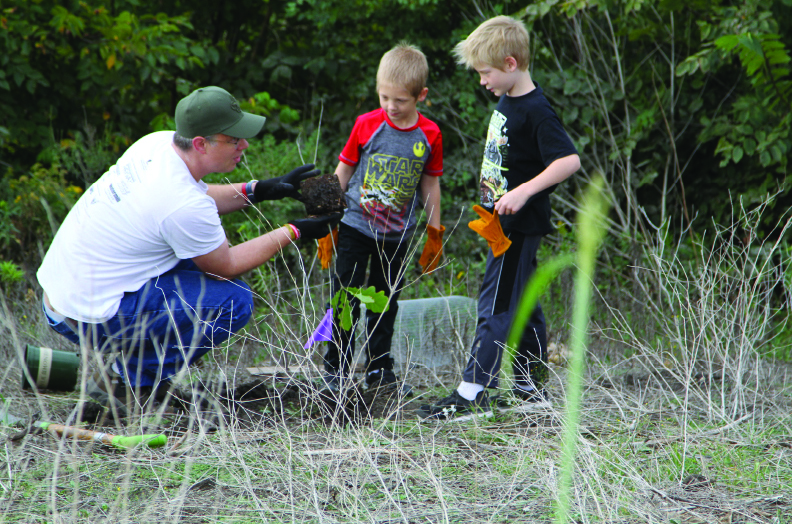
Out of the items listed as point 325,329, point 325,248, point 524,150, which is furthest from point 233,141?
point 524,150

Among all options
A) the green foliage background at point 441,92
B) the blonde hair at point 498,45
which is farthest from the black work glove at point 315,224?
the green foliage background at point 441,92

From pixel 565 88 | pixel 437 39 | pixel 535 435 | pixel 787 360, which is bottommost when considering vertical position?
pixel 787 360

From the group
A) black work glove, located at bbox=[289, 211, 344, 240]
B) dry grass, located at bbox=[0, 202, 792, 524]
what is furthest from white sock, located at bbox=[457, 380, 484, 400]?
black work glove, located at bbox=[289, 211, 344, 240]

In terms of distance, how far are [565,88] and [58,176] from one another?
14.1ft

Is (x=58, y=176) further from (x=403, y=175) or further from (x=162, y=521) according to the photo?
(x=162, y=521)

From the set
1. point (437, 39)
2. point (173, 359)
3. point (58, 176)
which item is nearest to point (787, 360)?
point (173, 359)

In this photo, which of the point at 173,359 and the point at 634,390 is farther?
the point at 634,390

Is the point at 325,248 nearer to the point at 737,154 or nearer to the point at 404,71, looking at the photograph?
the point at 404,71

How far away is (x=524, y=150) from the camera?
105 inches

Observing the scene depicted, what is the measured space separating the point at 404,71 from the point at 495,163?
0.55 meters

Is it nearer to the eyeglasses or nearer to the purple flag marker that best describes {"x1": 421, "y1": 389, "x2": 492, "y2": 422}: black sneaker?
the purple flag marker

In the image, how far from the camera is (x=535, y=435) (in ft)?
7.97

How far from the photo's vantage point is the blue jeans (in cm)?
259

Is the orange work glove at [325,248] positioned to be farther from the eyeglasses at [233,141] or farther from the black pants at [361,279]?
the eyeglasses at [233,141]
